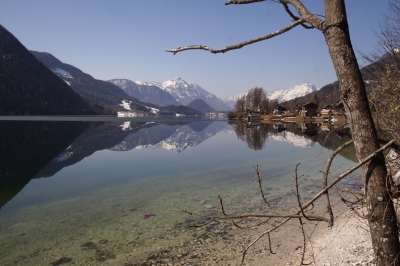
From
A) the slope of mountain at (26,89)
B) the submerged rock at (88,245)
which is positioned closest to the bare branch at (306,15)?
the submerged rock at (88,245)

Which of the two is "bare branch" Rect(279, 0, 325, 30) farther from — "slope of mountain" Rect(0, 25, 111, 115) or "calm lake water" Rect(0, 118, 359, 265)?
"slope of mountain" Rect(0, 25, 111, 115)

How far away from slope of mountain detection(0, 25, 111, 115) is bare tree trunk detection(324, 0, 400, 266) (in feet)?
605

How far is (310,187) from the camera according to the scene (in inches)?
540

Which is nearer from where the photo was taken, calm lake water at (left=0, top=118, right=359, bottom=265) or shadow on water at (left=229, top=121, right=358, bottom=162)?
calm lake water at (left=0, top=118, right=359, bottom=265)

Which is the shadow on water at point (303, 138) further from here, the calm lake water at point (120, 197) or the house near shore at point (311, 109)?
the house near shore at point (311, 109)

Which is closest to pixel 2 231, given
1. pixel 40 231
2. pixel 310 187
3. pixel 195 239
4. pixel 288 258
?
pixel 40 231

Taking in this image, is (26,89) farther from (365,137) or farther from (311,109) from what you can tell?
(365,137)

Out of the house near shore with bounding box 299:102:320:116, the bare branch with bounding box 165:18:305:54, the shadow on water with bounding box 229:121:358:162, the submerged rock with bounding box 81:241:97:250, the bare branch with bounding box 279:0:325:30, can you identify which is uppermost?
the house near shore with bounding box 299:102:320:116

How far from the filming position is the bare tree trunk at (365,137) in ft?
5.50

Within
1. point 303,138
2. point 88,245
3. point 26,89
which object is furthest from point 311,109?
point 26,89

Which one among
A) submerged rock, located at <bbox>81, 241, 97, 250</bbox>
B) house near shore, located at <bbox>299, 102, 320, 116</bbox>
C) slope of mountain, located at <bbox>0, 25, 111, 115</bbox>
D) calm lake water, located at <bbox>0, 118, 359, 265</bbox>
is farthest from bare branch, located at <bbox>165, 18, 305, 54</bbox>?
slope of mountain, located at <bbox>0, 25, 111, 115</bbox>

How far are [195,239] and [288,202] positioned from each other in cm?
526

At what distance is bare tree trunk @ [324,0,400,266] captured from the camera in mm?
1676

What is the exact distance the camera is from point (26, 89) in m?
173
